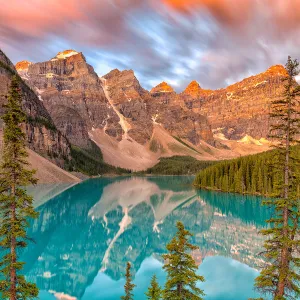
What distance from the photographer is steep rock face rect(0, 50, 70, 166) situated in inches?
6417

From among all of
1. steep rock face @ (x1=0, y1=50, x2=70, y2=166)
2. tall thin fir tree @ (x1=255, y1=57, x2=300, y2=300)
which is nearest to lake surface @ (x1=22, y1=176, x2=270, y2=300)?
tall thin fir tree @ (x1=255, y1=57, x2=300, y2=300)

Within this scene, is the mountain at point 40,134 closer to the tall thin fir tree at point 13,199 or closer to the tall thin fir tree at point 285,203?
the tall thin fir tree at point 13,199

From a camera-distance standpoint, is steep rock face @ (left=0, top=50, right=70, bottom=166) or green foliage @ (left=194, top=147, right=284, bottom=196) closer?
green foliage @ (left=194, top=147, right=284, bottom=196)

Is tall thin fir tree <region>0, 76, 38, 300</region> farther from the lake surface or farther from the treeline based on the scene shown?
the treeline

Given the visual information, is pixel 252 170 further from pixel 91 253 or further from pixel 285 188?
pixel 285 188

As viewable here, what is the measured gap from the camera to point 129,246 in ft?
144

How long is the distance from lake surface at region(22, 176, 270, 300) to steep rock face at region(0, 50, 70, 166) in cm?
9561

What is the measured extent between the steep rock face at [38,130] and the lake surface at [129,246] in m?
95.6

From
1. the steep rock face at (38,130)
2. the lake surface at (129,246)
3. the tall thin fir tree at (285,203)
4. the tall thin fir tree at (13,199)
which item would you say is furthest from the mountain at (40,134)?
the tall thin fir tree at (285,203)

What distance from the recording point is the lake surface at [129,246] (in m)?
28.9

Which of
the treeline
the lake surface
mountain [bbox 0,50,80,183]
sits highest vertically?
mountain [bbox 0,50,80,183]

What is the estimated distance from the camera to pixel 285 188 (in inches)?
701

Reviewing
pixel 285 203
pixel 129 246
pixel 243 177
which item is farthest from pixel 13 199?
pixel 243 177

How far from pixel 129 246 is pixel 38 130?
143350 millimetres
